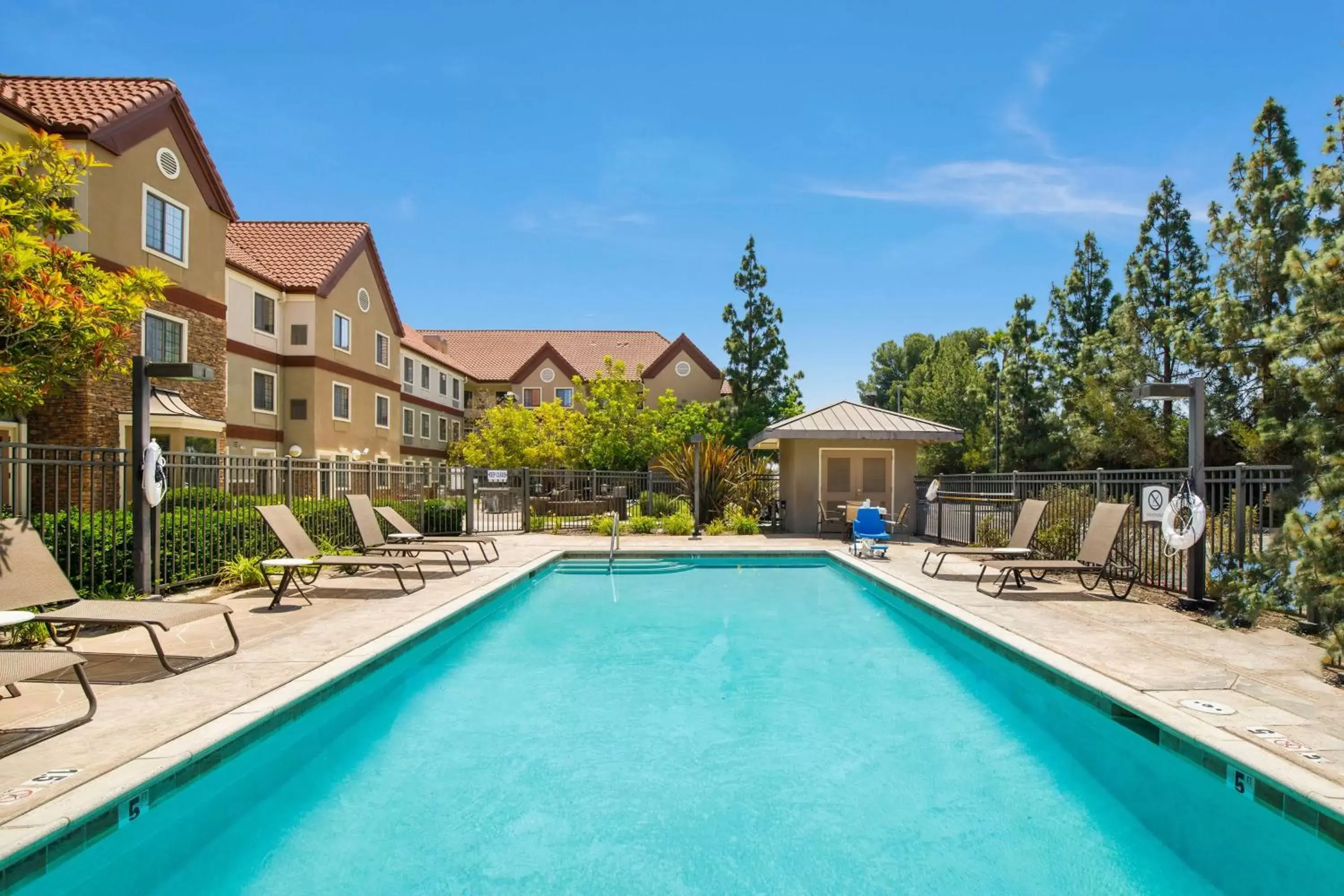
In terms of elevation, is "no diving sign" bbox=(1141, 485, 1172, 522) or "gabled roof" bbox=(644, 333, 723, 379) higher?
"gabled roof" bbox=(644, 333, 723, 379)

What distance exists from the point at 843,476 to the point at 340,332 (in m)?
19.6

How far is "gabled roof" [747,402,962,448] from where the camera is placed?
17531 millimetres

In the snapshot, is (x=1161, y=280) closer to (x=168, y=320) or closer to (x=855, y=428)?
(x=855, y=428)

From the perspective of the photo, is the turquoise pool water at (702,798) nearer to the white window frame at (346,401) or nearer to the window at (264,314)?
the window at (264,314)

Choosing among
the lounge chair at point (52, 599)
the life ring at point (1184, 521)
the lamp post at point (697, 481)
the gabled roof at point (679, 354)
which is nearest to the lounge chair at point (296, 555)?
the lounge chair at point (52, 599)

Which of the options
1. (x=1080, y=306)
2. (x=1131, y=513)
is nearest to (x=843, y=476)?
(x=1131, y=513)

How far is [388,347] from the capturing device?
103ft

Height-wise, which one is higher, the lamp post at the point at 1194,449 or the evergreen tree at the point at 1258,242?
the evergreen tree at the point at 1258,242

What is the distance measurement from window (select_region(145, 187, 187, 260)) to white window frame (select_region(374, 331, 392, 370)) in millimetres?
12971

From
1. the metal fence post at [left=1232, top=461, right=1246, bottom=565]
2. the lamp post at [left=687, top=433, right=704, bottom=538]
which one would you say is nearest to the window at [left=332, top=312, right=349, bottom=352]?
the lamp post at [left=687, top=433, right=704, bottom=538]

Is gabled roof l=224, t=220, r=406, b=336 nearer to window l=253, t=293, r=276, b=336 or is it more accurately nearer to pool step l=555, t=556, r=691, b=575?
window l=253, t=293, r=276, b=336

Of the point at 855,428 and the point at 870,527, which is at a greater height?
the point at 855,428

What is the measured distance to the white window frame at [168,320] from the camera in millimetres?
15344

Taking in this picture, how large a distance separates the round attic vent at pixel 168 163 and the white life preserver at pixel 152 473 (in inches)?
477
